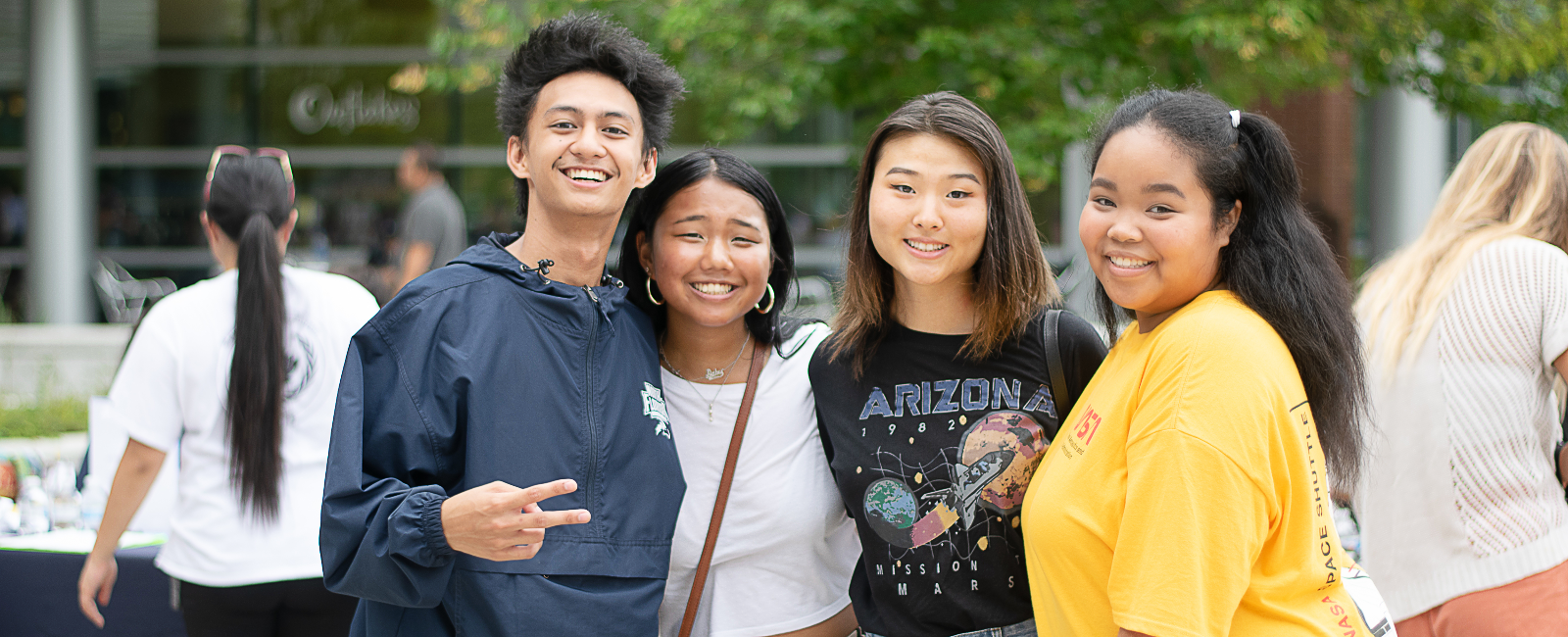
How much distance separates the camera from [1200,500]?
1.57 metres

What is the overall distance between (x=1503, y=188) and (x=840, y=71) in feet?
14.9

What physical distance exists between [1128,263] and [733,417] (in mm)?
983

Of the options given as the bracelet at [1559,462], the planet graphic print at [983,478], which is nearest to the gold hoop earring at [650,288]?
the planet graphic print at [983,478]

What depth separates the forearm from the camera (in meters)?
3.03

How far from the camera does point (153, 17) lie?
14.9m

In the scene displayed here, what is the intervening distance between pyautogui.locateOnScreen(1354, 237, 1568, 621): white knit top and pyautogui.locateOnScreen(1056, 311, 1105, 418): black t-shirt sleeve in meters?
0.88

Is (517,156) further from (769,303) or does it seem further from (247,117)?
(247,117)

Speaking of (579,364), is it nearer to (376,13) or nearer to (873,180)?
(873,180)

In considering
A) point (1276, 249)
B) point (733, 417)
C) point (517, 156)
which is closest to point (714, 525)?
point (733, 417)

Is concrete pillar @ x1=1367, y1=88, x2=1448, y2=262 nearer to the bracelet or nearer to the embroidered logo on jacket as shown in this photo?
the bracelet

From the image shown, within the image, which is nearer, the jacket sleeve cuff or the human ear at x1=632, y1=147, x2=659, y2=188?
the jacket sleeve cuff

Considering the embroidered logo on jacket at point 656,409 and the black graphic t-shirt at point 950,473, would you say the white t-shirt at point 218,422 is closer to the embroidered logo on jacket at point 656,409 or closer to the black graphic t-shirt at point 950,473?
the embroidered logo on jacket at point 656,409

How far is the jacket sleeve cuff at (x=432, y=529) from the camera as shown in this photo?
1.75 m

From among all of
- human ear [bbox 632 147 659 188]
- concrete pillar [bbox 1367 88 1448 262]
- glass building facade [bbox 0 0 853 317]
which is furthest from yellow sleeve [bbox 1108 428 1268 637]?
glass building facade [bbox 0 0 853 317]
